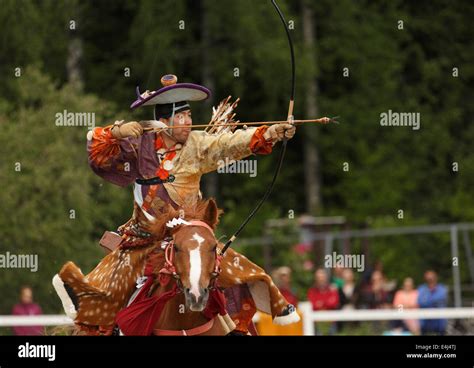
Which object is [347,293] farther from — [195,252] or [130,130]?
[195,252]

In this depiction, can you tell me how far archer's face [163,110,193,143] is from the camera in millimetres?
10281

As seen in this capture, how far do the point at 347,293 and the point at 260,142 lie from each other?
9316mm

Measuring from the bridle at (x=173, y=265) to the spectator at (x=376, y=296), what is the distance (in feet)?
31.6

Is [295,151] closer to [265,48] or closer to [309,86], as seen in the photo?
[309,86]

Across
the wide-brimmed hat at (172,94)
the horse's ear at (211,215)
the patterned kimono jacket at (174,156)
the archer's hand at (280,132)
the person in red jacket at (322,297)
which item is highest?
the wide-brimmed hat at (172,94)

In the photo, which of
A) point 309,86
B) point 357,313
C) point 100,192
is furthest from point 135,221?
point 309,86

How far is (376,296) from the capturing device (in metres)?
19.1

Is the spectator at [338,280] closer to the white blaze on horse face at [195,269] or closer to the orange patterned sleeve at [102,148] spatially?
the orange patterned sleeve at [102,148]

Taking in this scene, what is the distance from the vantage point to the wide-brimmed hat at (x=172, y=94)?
10258 millimetres

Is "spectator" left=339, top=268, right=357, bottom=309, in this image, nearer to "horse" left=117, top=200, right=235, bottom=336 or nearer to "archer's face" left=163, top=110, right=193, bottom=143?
"archer's face" left=163, top=110, right=193, bottom=143

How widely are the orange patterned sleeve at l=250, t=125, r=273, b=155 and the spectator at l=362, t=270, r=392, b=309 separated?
364 inches

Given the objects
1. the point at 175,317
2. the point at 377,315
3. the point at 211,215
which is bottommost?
the point at 377,315

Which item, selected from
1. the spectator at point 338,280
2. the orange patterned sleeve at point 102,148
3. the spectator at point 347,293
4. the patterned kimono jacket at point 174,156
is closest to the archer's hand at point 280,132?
the patterned kimono jacket at point 174,156

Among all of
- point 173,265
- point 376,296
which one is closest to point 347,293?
point 376,296
